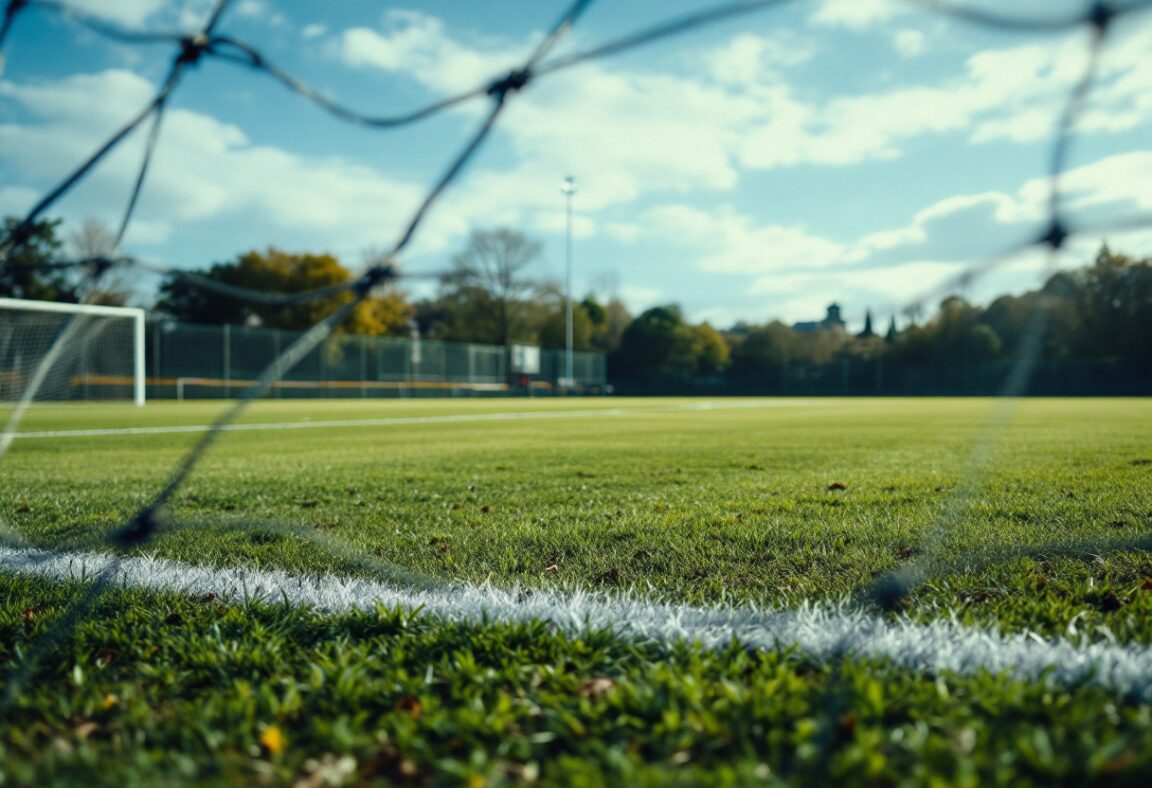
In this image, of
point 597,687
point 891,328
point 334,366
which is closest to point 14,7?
point 597,687

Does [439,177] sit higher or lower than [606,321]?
lower

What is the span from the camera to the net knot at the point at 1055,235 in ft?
5.66

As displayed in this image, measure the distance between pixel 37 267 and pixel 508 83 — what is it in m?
1.80

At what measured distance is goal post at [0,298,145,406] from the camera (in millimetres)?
15945

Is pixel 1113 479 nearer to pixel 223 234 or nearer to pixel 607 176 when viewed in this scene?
pixel 607 176

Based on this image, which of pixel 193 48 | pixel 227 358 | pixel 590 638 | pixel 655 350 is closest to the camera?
pixel 590 638

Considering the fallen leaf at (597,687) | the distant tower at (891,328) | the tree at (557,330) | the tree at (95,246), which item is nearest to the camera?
the fallen leaf at (597,687)

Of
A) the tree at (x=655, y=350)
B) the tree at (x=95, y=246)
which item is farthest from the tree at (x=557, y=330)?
the tree at (x=95, y=246)

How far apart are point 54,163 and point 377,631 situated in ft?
7.82

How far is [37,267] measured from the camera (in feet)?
8.60

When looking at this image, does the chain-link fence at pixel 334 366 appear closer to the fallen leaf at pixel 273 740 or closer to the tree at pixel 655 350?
the tree at pixel 655 350

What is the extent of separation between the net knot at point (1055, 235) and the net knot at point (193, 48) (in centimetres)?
241

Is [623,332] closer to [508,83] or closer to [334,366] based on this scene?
[334,366]

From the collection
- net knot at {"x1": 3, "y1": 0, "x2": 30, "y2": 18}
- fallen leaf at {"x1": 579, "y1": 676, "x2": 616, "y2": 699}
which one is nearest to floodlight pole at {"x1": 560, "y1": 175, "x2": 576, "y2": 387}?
net knot at {"x1": 3, "y1": 0, "x2": 30, "y2": 18}
